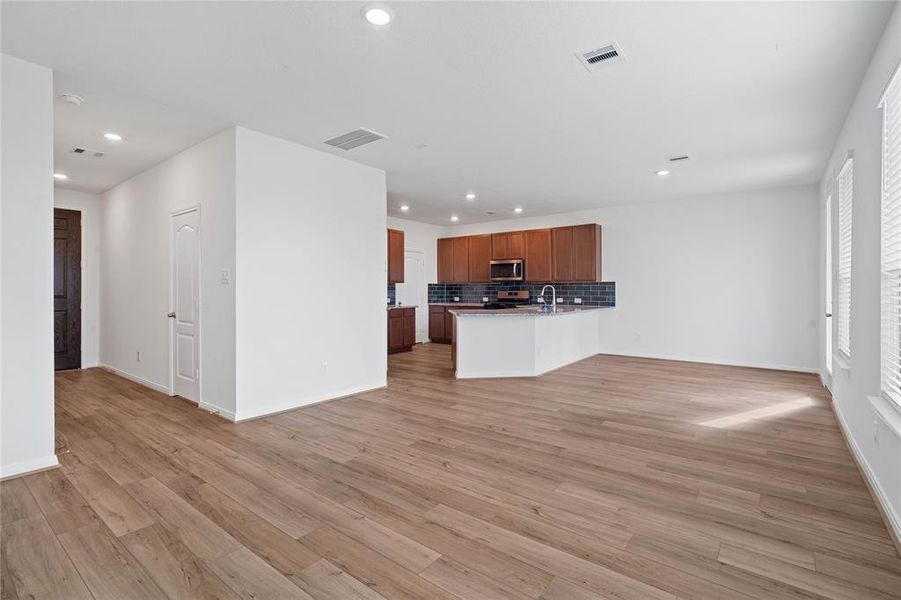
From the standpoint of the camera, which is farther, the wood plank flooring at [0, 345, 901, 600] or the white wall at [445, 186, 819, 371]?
the white wall at [445, 186, 819, 371]

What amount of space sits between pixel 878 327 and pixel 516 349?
3959 mm

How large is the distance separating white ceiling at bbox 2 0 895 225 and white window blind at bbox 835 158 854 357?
516mm

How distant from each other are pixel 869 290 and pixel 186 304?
19.9ft

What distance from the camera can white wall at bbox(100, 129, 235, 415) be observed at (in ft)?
13.8

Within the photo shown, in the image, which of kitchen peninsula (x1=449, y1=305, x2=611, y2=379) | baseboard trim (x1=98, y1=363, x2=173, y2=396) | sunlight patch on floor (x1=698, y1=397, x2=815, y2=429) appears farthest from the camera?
kitchen peninsula (x1=449, y1=305, x2=611, y2=379)

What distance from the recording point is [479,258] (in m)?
9.56

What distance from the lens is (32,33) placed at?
2.61 meters

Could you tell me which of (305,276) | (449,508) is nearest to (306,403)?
(305,276)

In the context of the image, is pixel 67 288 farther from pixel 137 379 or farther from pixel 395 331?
pixel 395 331

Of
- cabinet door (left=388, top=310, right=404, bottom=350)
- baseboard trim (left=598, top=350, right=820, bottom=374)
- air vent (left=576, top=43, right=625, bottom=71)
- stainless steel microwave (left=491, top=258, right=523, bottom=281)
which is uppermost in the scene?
air vent (left=576, top=43, right=625, bottom=71)

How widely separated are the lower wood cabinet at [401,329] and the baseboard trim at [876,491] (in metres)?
6.50

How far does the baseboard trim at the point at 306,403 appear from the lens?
414 centimetres

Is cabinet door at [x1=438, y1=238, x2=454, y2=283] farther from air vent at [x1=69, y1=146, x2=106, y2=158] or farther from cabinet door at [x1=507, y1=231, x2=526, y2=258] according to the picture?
air vent at [x1=69, y1=146, x2=106, y2=158]

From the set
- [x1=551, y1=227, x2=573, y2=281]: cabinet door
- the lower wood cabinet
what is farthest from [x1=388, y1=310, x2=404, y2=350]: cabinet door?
[x1=551, y1=227, x2=573, y2=281]: cabinet door
